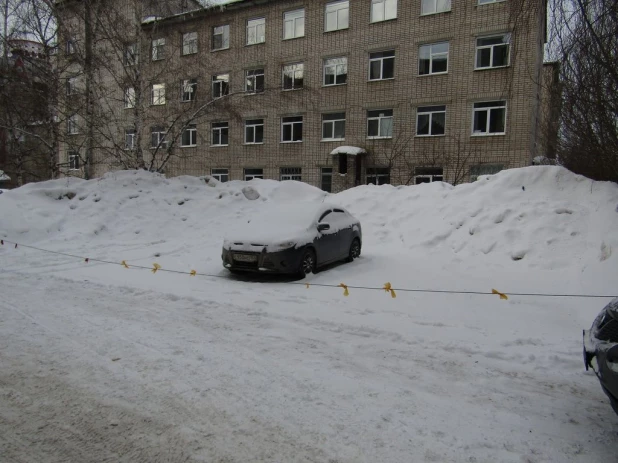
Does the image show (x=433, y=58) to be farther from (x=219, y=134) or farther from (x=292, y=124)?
(x=219, y=134)

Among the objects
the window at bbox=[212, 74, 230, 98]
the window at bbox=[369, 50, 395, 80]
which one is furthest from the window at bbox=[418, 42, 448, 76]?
the window at bbox=[212, 74, 230, 98]

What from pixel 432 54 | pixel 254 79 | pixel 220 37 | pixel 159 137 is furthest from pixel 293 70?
pixel 159 137

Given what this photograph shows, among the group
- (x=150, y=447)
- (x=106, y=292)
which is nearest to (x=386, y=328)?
(x=150, y=447)

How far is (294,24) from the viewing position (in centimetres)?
2553

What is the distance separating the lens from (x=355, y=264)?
10242 millimetres

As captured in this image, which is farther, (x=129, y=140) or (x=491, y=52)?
(x=129, y=140)

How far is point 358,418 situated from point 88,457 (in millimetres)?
1845

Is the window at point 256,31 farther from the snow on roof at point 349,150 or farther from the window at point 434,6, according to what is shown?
the window at point 434,6

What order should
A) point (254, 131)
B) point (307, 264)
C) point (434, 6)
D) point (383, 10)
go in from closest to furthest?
1. point (307, 264)
2. point (434, 6)
3. point (383, 10)
4. point (254, 131)

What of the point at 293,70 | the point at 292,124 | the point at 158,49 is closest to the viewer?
the point at 158,49

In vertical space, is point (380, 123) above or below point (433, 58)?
below

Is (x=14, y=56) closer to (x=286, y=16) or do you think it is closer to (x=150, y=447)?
(x=286, y=16)

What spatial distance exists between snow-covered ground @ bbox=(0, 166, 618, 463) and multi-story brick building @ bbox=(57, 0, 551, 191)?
29.0 ft

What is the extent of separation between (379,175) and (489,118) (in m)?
5.91
